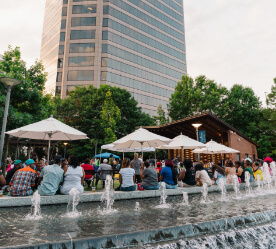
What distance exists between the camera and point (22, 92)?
1650cm

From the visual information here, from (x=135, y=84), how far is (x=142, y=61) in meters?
6.87

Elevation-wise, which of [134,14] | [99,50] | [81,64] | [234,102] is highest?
[134,14]

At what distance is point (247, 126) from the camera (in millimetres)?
37406

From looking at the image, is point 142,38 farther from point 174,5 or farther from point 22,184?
point 22,184

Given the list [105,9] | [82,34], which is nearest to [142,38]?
[105,9]

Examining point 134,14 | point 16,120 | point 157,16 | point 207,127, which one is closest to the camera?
point 16,120

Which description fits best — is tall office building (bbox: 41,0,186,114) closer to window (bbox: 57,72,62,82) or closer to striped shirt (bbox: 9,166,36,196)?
window (bbox: 57,72,62,82)

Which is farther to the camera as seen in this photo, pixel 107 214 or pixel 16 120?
pixel 16 120

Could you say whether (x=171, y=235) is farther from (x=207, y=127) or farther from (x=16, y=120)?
(x=207, y=127)

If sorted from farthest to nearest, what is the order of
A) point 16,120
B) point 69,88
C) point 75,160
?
point 69,88, point 16,120, point 75,160

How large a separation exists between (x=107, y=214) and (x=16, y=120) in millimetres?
13083

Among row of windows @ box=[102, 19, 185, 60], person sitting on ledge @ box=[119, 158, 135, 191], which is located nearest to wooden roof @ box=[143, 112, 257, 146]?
person sitting on ledge @ box=[119, 158, 135, 191]

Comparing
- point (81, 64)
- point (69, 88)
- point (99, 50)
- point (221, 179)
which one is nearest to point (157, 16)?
point (99, 50)

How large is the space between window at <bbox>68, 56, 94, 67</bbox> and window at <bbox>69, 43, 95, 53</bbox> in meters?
1.61
